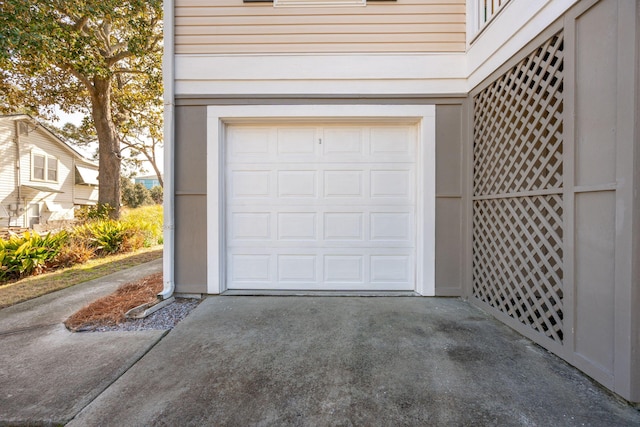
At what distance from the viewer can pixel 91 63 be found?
6.53 m

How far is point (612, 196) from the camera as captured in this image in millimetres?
1768

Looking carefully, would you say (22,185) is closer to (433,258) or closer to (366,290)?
(366,290)

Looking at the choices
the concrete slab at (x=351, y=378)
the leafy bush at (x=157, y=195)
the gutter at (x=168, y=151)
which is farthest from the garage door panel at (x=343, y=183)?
the leafy bush at (x=157, y=195)

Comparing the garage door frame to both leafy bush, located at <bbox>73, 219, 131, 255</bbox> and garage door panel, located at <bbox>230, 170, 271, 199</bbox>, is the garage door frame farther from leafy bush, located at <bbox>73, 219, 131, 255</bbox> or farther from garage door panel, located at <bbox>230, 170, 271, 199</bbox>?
leafy bush, located at <bbox>73, 219, 131, 255</bbox>

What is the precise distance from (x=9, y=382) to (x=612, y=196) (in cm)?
431

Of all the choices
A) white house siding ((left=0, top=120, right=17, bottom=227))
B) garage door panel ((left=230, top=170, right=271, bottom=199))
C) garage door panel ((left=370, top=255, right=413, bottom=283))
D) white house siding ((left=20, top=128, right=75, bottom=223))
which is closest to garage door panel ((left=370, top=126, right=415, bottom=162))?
garage door panel ((left=370, top=255, right=413, bottom=283))

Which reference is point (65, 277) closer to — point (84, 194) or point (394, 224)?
point (394, 224)

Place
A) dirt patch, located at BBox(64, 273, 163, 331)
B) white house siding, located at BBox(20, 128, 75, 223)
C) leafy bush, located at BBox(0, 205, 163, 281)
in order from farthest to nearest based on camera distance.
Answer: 1. white house siding, located at BBox(20, 128, 75, 223)
2. leafy bush, located at BBox(0, 205, 163, 281)
3. dirt patch, located at BBox(64, 273, 163, 331)

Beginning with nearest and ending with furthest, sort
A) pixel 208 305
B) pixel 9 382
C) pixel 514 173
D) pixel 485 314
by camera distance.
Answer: pixel 9 382, pixel 514 173, pixel 485 314, pixel 208 305

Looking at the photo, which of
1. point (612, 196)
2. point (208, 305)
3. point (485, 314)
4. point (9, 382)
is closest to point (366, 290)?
point (485, 314)

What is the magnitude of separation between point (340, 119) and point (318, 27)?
1203 mm

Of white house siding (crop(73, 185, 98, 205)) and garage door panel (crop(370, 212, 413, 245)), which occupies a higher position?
white house siding (crop(73, 185, 98, 205))

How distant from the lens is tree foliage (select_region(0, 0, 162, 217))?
5.43 m

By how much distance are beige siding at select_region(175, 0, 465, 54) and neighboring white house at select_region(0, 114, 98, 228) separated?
1165 cm
